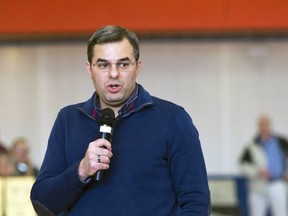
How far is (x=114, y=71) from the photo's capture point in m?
2.67

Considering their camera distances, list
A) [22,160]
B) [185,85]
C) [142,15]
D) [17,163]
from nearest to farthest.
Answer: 1. [17,163]
2. [22,160]
3. [142,15]
4. [185,85]

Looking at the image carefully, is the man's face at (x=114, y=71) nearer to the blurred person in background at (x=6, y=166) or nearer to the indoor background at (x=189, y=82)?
the blurred person in background at (x=6, y=166)

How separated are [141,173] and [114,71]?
0.34 meters

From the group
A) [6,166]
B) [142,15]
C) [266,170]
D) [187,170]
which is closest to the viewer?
[187,170]

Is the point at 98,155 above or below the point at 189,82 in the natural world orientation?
above

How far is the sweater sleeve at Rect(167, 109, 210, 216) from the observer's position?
266cm

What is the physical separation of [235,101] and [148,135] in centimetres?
758

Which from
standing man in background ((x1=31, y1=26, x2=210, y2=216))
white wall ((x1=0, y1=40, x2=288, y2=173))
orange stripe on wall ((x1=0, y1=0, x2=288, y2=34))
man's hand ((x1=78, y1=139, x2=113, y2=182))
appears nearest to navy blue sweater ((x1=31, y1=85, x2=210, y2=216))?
standing man in background ((x1=31, y1=26, x2=210, y2=216))

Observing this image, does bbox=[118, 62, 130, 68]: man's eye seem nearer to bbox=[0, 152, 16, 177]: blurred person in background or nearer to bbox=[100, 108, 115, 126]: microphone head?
bbox=[100, 108, 115, 126]: microphone head

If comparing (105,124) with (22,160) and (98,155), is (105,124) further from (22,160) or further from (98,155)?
(22,160)

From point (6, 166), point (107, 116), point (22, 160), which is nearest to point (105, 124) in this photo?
point (107, 116)

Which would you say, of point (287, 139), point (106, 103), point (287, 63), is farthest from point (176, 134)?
point (287, 63)

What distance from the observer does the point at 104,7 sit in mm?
8977

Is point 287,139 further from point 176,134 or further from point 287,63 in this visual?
point 176,134
